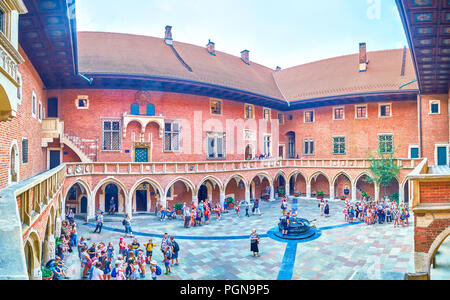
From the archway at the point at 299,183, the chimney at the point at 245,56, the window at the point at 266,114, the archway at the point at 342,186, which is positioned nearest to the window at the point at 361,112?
the archway at the point at 342,186

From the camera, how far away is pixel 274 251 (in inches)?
A: 545

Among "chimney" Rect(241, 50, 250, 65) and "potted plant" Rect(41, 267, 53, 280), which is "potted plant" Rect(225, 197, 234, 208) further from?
"chimney" Rect(241, 50, 250, 65)

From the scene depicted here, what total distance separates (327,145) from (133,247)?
25690mm

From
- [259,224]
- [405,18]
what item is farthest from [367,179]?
[405,18]

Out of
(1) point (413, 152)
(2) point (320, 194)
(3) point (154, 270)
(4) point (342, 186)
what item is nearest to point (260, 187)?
(2) point (320, 194)

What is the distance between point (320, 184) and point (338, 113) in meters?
8.48

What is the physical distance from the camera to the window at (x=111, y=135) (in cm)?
2330

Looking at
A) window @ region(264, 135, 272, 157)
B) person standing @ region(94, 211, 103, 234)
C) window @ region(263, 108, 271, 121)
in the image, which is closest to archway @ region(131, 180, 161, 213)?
person standing @ region(94, 211, 103, 234)

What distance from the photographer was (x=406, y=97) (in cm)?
2791

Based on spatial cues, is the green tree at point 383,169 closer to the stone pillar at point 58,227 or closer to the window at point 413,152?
the window at point 413,152

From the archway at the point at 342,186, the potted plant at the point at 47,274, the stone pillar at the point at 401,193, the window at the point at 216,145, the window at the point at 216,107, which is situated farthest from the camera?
the archway at the point at 342,186

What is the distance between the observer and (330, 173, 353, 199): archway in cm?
2942

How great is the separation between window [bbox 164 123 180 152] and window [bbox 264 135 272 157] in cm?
1206

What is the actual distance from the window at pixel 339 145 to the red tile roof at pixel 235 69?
5097mm
